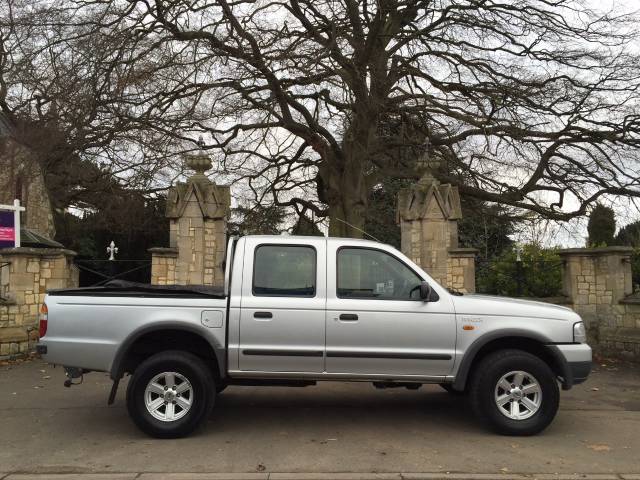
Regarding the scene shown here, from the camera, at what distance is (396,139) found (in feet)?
55.4

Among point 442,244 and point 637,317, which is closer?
point 637,317

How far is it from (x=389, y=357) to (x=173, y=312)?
209 cm

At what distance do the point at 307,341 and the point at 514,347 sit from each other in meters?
2.08

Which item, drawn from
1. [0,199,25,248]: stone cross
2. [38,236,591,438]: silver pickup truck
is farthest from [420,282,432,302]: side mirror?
[0,199,25,248]: stone cross

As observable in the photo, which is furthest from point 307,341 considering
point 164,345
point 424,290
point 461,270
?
point 461,270

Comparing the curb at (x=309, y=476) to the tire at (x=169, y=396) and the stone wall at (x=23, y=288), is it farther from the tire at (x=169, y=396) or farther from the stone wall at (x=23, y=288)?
the stone wall at (x=23, y=288)

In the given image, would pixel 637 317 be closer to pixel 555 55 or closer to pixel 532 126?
pixel 532 126

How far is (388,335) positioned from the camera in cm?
535

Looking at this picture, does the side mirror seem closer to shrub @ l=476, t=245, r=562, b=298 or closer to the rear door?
the rear door

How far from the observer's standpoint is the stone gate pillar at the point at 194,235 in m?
11.7

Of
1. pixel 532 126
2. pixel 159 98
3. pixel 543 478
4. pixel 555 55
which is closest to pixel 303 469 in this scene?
pixel 543 478

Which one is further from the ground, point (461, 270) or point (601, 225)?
point (601, 225)

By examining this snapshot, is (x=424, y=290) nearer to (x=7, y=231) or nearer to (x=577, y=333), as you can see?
(x=577, y=333)

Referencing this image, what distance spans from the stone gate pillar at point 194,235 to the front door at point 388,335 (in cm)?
668
